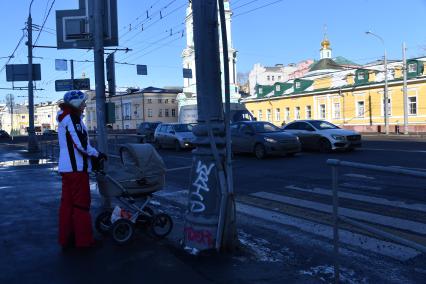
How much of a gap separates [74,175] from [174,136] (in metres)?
20.9

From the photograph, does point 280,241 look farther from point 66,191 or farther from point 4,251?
point 4,251

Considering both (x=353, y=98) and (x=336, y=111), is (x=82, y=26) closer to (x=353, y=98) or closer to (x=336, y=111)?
(x=353, y=98)

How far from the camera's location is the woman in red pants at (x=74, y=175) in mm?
5840

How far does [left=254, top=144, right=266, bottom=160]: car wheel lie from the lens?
1908cm

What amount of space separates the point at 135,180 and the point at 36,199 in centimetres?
462

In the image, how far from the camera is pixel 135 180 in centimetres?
627

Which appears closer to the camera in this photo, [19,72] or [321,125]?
[321,125]

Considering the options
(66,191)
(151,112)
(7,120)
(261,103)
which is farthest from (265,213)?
(7,120)

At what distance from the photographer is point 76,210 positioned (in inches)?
230

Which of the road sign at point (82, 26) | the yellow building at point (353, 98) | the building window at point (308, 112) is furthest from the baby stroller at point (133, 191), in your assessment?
the building window at point (308, 112)

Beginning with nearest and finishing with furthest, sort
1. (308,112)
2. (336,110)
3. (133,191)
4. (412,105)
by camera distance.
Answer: (133,191)
(412,105)
(336,110)
(308,112)

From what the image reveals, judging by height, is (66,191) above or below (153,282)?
above

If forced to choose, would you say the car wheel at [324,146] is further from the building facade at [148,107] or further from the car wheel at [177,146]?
the building facade at [148,107]

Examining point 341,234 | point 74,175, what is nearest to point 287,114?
point 341,234
